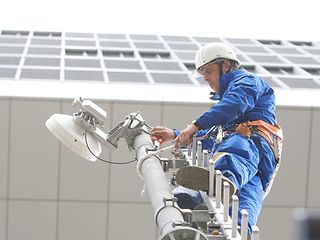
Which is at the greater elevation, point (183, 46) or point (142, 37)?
point (142, 37)

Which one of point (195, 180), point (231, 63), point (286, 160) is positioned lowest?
point (195, 180)

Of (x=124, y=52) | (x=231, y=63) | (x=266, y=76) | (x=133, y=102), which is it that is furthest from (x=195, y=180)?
(x=124, y=52)

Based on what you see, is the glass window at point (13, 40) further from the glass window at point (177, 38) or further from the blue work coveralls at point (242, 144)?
the blue work coveralls at point (242, 144)

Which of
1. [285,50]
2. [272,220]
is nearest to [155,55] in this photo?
[285,50]

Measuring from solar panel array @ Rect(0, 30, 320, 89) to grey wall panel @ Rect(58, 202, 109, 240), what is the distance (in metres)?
3.71

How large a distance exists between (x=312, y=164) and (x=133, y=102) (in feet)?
11.2

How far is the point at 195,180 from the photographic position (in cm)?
691

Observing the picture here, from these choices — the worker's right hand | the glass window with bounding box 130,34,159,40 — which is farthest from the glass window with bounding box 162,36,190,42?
the worker's right hand

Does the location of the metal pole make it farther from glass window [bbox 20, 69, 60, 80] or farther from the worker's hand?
glass window [bbox 20, 69, 60, 80]

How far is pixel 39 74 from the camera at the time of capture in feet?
Answer: 65.4

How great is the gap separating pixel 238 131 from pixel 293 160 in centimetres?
848

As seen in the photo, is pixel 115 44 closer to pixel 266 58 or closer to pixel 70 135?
pixel 266 58

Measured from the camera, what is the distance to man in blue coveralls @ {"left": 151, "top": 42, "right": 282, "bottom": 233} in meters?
7.36

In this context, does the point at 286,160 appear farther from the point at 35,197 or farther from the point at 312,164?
the point at 35,197
